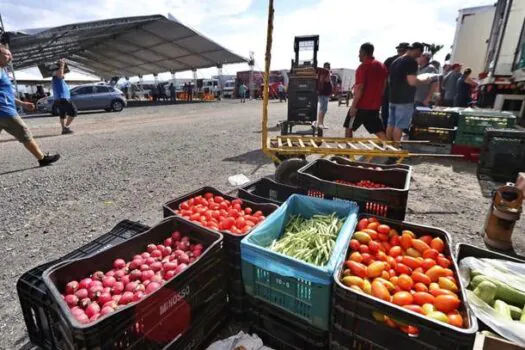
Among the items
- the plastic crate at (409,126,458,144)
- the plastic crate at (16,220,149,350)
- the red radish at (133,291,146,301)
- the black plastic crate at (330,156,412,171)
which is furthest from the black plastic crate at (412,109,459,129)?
A: the plastic crate at (16,220,149,350)

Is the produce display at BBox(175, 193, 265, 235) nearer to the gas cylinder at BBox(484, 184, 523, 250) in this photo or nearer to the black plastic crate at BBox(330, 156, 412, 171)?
the black plastic crate at BBox(330, 156, 412, 171)

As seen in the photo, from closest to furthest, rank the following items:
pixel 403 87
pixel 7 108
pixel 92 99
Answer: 1. pixel 7 108
2. pixel 403 87
3. pixel 92 99

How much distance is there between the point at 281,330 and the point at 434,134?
262 inches

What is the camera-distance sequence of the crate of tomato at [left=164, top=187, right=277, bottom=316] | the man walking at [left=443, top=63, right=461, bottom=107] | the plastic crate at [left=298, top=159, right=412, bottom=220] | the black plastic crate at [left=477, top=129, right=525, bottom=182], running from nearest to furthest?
the crate of tomato at [left=164, top=187, right=277, bottom=316] → the plastic crate at [left=298, top=159, right=412, bottom=220] → the black plastic crate at [left=477, top=129, right=525, bottom=182] → the man walking at [left=443, top=63, right=461, bottom=107]

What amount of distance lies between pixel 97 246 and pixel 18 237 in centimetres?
179

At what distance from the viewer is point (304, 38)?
8.88m

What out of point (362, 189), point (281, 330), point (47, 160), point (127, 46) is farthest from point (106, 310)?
point (127, 46)

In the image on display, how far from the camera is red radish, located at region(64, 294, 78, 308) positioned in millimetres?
1585

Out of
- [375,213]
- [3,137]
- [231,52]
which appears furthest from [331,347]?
[231,52]

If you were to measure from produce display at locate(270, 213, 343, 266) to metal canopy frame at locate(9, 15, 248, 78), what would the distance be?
1902 cm

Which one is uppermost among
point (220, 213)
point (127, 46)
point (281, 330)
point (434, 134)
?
point (127, 46)

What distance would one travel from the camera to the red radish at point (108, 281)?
1770 mm

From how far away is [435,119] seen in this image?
6.81m

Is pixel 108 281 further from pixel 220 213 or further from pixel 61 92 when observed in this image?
pixel 61 92
